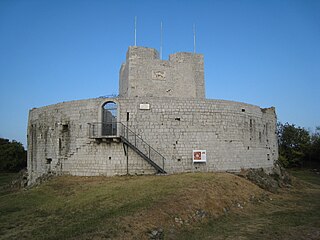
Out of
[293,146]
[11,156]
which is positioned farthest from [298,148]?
[11,156]

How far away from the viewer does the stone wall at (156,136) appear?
1742 cm

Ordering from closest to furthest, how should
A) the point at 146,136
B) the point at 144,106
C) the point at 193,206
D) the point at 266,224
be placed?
the point at 266,224 → the point at 193,206 → the point at 146,136 → the point at 144,106

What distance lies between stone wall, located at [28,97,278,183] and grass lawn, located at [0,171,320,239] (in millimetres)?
2318

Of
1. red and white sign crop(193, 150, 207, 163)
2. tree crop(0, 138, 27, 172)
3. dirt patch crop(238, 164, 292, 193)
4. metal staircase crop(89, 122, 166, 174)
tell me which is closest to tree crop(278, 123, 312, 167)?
dirt patch crop(238, 164, 292, 193)

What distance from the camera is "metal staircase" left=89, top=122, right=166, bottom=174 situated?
56.0ft

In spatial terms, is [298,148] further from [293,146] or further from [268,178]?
[268,178]

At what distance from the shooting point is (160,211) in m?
9.92

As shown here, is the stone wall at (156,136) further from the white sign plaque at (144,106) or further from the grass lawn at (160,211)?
the grass lawn at (160,211)

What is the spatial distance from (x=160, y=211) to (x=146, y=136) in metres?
7.91

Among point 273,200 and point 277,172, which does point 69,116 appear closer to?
point 273,200

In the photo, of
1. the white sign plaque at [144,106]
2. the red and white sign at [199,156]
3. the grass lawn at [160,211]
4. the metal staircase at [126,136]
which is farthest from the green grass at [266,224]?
the white sign plaque at [144,106]

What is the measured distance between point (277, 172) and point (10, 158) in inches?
1654

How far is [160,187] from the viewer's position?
12.7 metres

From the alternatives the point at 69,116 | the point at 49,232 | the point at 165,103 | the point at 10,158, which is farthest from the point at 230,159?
the point at 10,158
